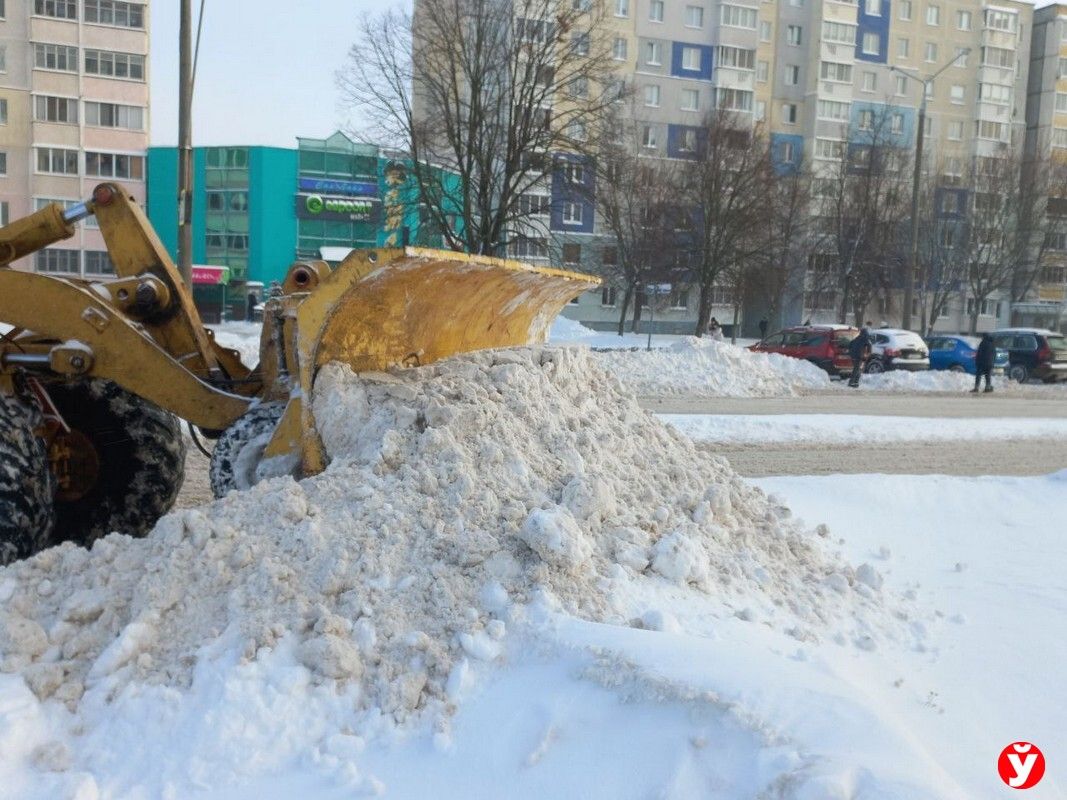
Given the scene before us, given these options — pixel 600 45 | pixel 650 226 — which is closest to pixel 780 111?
pixel 650 226

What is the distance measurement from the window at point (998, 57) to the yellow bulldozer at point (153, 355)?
239ft

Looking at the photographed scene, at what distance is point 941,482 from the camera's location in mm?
8812

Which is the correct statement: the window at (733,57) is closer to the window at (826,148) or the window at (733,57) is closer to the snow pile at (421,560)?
the window at (826,148)

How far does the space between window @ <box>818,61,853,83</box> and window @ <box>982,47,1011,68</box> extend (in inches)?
452

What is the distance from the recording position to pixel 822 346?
2659 cm

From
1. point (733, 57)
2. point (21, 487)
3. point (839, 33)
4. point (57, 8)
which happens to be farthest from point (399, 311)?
point (839, 33)

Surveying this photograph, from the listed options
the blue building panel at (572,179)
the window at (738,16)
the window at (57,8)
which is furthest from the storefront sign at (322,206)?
the blue building panel at (572,179)

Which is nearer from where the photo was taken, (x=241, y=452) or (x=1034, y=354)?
(x=241, y=452)

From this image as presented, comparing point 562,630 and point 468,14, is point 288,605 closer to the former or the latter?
point 562,630

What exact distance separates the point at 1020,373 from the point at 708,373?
38.3ft

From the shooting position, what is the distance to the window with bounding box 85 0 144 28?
4962 cm

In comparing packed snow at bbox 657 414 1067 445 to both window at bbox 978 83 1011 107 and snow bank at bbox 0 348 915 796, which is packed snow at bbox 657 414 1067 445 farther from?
window at bbox 978 83 1011 107

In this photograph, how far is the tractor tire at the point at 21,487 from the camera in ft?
15.4

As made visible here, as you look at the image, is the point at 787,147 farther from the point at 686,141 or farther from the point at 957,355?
the point at 957,355
